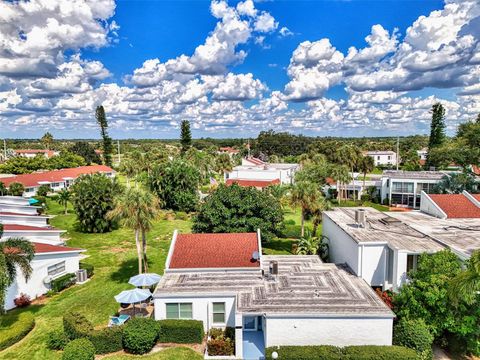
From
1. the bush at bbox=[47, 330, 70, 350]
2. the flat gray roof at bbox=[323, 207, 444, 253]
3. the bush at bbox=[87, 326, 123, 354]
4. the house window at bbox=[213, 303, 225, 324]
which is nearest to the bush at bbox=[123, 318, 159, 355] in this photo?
the bush at bbox=[87, 326, 123, 354]

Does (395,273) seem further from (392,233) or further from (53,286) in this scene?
(53,286)

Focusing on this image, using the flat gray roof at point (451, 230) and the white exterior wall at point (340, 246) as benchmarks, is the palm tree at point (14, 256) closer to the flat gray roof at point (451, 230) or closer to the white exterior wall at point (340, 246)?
the white exterior wall at point (340, 246)

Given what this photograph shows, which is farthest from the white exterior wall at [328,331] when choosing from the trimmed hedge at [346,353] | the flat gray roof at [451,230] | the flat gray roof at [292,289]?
the flat gray roof at [451,230]

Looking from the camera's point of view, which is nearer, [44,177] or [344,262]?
[344,262]

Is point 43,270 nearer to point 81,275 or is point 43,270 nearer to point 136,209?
point 81,275

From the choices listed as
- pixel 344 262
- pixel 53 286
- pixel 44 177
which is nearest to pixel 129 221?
pixel 53 286

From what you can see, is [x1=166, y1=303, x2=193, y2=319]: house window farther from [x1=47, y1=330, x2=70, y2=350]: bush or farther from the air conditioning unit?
the air conditioning unit
